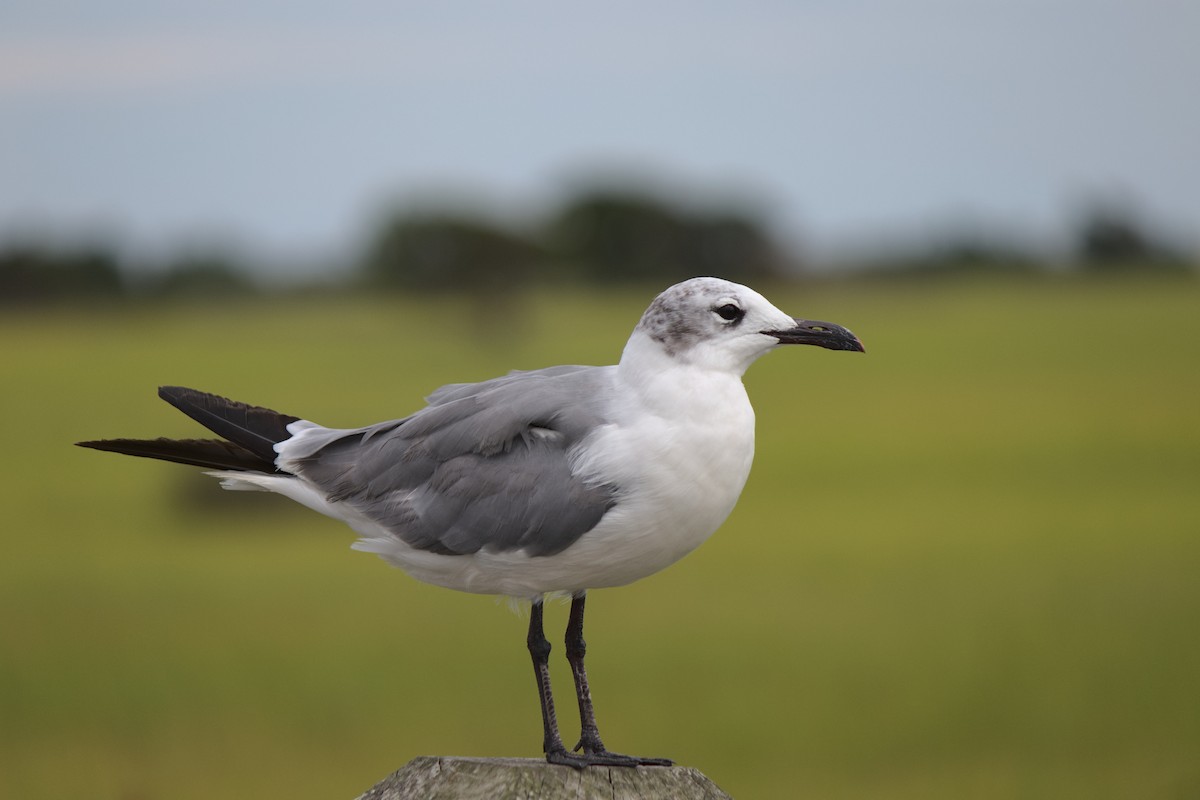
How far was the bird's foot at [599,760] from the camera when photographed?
4926mm

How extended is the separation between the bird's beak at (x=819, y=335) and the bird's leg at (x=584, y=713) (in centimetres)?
130

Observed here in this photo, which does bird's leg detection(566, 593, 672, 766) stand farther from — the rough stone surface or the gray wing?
the gray wing

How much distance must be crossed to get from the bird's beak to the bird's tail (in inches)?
81.5

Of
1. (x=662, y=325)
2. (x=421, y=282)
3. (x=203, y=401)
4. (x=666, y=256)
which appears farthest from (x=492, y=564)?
(x=666, y=256)

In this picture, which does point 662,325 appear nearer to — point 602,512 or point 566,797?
point 602,512

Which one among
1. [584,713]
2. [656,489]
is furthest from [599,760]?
[656,489]

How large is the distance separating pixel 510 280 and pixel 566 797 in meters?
30.9

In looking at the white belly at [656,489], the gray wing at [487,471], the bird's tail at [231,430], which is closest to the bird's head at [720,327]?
the white belly at [656,489]

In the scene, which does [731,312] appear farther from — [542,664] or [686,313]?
[542,664]

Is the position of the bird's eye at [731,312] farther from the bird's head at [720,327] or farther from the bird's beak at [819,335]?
the bird's beak at [819,335]

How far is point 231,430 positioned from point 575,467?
1.53m

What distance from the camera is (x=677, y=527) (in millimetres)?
5008

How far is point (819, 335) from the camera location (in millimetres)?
5043

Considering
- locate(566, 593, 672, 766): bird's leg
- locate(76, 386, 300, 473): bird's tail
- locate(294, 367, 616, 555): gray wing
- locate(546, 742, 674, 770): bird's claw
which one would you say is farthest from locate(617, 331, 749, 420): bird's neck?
locate(76, 386, 300, 473): bird's tail
